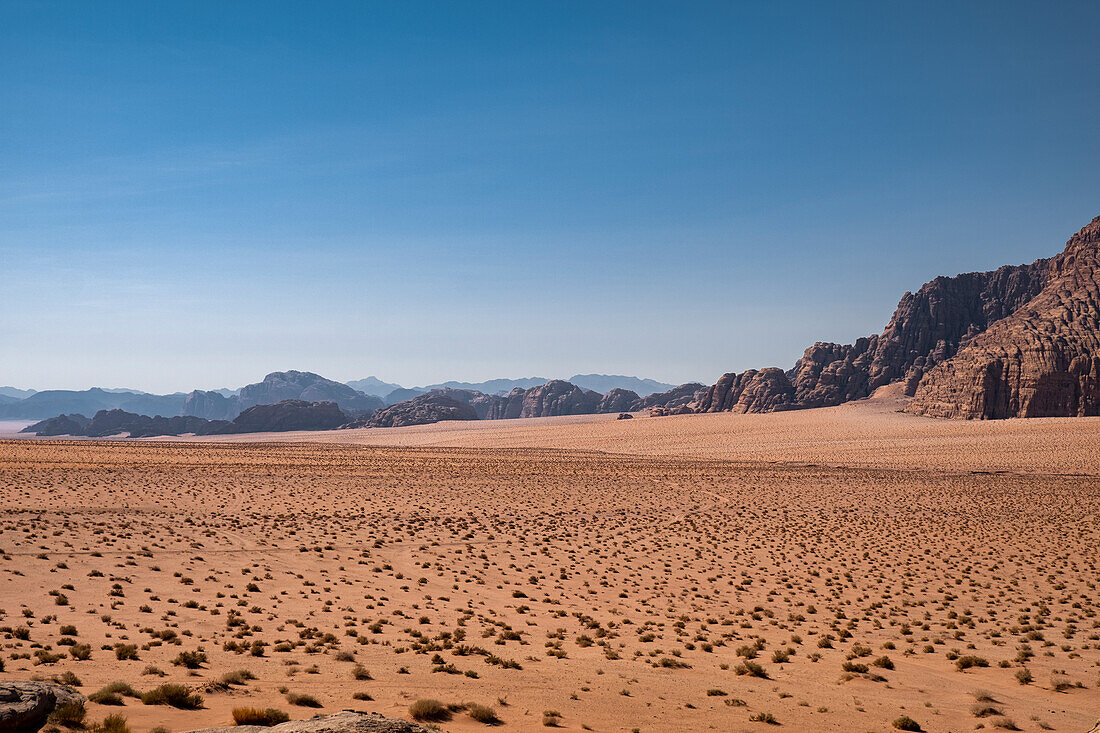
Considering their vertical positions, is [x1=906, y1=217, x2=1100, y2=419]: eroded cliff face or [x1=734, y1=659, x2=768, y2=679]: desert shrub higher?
[x1=906, y1=217, x2=1100, y2=419]: eroded cliff face

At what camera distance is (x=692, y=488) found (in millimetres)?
48469

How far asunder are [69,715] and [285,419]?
193 m

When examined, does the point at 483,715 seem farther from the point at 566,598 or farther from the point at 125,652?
the point at 566,598

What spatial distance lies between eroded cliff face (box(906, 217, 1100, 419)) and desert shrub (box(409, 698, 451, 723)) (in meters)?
117

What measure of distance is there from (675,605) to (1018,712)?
9620 mm

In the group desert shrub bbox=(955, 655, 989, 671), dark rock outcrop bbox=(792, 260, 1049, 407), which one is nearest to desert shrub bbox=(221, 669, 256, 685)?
desert shrub bbox=(955, 655, 989, 671)

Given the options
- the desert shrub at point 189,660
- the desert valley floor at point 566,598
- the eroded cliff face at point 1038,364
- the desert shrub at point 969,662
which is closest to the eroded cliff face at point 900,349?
the eroded cliff face at point 1038,364

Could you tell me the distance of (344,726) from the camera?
6.14 metres

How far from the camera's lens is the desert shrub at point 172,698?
9453 mm

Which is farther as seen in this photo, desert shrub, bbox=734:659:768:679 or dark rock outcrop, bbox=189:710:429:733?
desert shrub, bbox=734:659:768:679

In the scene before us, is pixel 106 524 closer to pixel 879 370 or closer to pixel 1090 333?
pixel 1090 333

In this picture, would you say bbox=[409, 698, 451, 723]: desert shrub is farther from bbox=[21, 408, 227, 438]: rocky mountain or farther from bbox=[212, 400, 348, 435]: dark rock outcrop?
bbox=[21, 408, 227, 438]: rocky mountain

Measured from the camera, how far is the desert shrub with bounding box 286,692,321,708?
9750 millimetres

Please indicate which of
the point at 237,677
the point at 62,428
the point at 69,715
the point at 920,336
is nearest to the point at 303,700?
the point at 237,677
